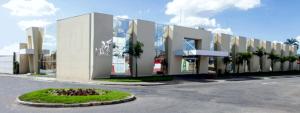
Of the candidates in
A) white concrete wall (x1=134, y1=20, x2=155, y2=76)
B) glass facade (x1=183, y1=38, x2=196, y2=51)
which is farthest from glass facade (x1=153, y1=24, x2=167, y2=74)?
glass facade (x1=183, y1=38, x2=196, y2=51)

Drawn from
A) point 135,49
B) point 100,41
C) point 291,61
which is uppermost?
point 100,41

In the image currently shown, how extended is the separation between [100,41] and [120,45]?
2988mm

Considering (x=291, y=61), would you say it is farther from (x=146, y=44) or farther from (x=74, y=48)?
(x=74, y=48)

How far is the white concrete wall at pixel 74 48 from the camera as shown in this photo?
1485 inches

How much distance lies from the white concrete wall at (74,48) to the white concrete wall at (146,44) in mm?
6232

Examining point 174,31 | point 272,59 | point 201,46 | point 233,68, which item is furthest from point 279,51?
point 174,31

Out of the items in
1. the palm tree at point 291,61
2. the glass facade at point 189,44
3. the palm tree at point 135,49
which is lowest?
the palm tree at point 291,61

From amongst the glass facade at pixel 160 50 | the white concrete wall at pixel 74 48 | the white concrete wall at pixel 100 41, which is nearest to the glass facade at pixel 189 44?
the glass facade at pixel 160 50

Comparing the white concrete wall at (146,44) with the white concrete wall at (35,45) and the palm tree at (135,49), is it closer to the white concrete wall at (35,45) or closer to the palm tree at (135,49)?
the palm tree at (135,49)

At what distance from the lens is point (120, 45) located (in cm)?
3938

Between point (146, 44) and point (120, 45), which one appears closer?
point (120, 45)

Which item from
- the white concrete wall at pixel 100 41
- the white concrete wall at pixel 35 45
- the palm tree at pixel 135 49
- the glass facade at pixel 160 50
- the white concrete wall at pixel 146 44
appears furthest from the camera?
the white concrete wall at pixel 35 45

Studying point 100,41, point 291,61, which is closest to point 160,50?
point 100,41

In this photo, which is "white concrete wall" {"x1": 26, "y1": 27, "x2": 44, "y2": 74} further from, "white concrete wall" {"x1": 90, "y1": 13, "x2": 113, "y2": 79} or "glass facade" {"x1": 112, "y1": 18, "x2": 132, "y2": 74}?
"white concrete wall" {"x1": 90, "y1": 13, "x2": 113, "y2": 79}
